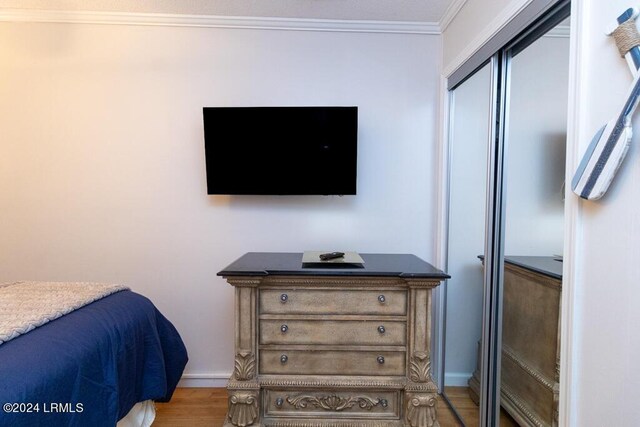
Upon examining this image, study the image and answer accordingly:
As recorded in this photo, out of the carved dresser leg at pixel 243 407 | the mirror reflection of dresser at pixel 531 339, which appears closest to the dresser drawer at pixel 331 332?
the carved dresser leg at pixel 243 407

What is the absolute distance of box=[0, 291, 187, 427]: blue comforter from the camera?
1000mm

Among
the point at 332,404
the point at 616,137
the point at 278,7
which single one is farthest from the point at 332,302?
the point at 278,7

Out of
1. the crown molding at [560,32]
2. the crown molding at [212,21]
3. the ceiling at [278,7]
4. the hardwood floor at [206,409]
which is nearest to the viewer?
the crown molding at [560,32]

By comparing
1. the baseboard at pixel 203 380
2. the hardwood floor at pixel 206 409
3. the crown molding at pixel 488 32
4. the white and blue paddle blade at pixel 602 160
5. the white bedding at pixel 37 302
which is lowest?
the hardwood floor at pixel 206 409

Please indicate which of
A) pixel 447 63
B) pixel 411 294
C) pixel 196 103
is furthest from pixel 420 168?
pixel 196 103

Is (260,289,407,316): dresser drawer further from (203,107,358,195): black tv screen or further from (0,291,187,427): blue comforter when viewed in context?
(203,107,358,195): black tv screen

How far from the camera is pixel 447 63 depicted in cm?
225

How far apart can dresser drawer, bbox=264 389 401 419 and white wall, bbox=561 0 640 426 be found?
84cm

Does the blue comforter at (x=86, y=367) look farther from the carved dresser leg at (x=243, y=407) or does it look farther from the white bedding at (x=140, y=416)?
the carved dresser leg at (x=243, y=407)

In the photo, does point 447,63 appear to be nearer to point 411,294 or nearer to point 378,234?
point 378,234

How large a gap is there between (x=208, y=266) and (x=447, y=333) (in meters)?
1.70

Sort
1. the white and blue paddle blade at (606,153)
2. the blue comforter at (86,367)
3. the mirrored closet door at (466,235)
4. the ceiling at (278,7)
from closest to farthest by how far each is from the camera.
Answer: the white and blue paddle blade at (606,153)
the blue comforter at (86,367)
the mirrored closet door at (466,235)
the ceiling at (278,7)

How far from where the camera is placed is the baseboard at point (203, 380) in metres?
2.39

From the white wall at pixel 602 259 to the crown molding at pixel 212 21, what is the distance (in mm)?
1433
